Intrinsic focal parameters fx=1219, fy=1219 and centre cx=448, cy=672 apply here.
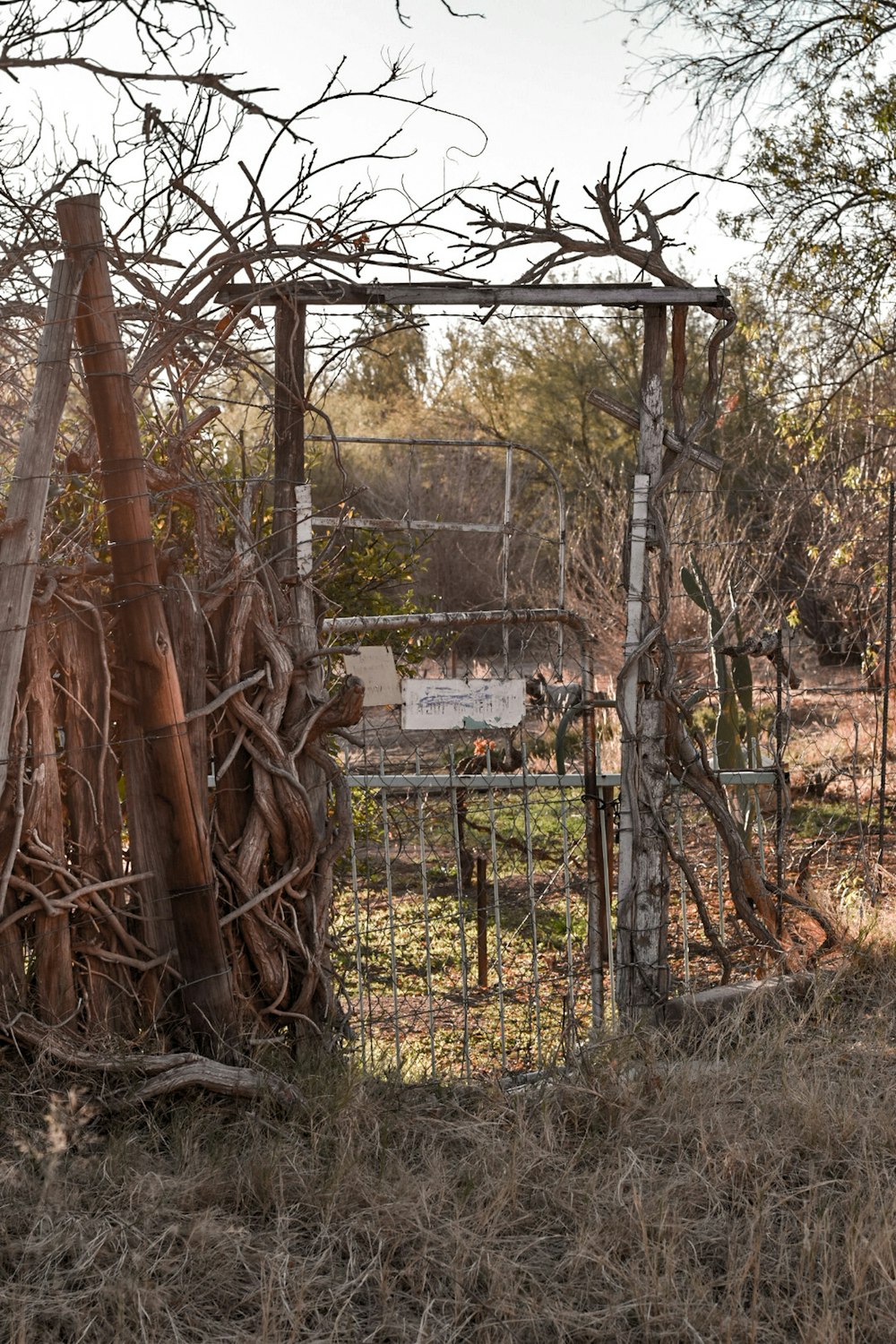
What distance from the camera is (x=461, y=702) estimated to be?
440cm

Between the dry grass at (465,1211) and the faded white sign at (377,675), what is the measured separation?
3.97 feet

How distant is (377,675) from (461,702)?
1.23 ft

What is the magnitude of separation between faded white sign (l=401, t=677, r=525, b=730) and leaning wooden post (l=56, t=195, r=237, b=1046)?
912 millimetres

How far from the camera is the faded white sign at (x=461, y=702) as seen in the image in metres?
4.30

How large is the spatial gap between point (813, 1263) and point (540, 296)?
3.13 meters

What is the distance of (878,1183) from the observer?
3.01m

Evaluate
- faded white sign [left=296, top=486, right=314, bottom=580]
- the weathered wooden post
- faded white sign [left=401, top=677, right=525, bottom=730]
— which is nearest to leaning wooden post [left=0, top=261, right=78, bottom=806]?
the weathered wooden post

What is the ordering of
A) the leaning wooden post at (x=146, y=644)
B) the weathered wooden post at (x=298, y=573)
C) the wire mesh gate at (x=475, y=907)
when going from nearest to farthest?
the leaning wooden post at (x=146, y=644) → the weathered wooden post at (x=298, y=573) → the wire mesh gate at (x=475, y=907)

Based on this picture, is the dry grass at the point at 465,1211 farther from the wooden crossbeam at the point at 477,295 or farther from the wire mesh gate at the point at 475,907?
the wooden crossbeam at the point at 477,295

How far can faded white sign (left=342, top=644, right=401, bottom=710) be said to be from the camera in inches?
163

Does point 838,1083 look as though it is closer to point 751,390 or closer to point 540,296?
point 540,296

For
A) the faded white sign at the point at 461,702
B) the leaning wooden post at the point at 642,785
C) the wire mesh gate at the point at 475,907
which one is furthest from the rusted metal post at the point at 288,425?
the leaning wooden post at the point at 642,785

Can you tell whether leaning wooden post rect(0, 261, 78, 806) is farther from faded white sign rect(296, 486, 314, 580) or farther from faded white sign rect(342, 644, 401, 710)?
faded white sign rect(342, 644, 401, 710)

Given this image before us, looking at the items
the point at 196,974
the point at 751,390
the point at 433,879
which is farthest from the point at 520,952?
the point at 751,390
